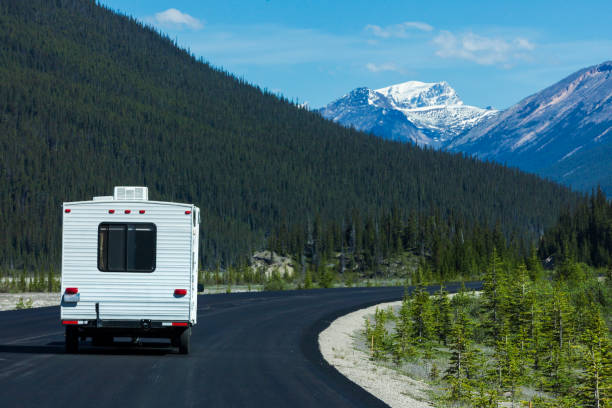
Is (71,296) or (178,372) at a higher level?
(71,296)

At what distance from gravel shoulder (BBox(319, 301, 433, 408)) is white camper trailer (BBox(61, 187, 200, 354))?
4.25m

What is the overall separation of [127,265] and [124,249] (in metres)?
0.37

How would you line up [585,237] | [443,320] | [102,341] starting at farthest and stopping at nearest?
[585,237], [443,320], [102,341]

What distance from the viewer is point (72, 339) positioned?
18234mm

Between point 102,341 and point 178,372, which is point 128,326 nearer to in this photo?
point 178,372

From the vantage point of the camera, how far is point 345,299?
161 ft

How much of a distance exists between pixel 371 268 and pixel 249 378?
3691 inches

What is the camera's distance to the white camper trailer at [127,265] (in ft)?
56.2

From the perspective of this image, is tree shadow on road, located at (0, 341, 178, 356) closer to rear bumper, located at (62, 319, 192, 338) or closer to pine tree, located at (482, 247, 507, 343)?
rear bumper, located at (62, 319, 192, 338)

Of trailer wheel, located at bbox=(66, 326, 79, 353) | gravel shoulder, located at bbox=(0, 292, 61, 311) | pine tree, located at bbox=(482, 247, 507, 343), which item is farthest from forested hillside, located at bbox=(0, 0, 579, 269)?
trailer wheel, located at bbox=(66, 326, 79, 353)

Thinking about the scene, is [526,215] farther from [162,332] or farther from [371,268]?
[162,332]

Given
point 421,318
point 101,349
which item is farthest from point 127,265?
point 421,318

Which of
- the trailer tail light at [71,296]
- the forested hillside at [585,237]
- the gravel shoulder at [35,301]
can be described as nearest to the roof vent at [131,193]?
the trailer tail light at [71,296]

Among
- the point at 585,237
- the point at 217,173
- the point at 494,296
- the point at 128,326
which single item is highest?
the point at 217,173
